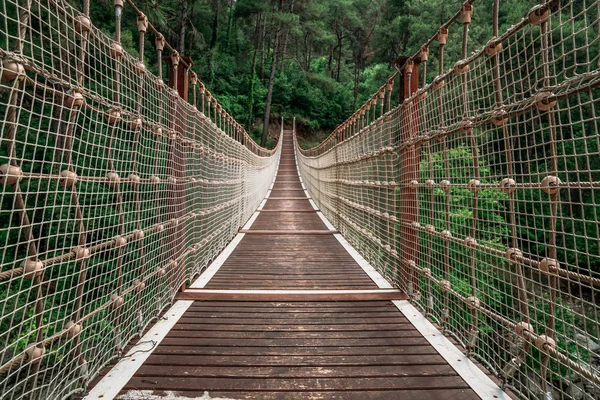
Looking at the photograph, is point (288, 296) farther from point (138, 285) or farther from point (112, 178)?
point (112, 178)

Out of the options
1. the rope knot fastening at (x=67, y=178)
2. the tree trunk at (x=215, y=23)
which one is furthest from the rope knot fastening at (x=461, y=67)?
the tree trunk at (x=215, y=23)

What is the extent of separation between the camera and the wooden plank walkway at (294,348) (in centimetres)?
128

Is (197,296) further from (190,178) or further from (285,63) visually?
(285,63)

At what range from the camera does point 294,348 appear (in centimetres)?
157

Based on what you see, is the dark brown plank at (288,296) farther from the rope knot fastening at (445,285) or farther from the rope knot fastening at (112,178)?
the rope knot fastening at (112,178)

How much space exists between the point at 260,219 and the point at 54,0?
4447mm

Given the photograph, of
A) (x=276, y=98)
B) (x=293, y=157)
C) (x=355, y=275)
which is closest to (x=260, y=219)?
(x=355, y=275)

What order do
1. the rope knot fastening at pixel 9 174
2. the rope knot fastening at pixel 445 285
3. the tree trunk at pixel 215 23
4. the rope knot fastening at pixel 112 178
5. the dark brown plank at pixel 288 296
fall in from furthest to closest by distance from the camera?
the tree trunk at pixel 215 23
the dark brown plank at pixel 288 296
the rope knot fastening at pixel 445 285
the rope knot fastening at pixel 112 178
the rope knot fastening at pixel 9 174

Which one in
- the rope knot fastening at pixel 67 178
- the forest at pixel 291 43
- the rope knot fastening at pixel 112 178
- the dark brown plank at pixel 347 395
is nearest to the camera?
the rope knot fastening at pixel 67 178

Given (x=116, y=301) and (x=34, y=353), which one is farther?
(x=116, y=301)

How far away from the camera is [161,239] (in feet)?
6.31

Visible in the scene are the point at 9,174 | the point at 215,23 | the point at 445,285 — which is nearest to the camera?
the point at 9,174

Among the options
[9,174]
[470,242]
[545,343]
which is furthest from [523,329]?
[9,174]

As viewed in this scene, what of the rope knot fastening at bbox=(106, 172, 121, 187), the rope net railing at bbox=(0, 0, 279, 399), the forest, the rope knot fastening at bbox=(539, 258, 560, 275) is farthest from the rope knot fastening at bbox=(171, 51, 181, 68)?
the forest
